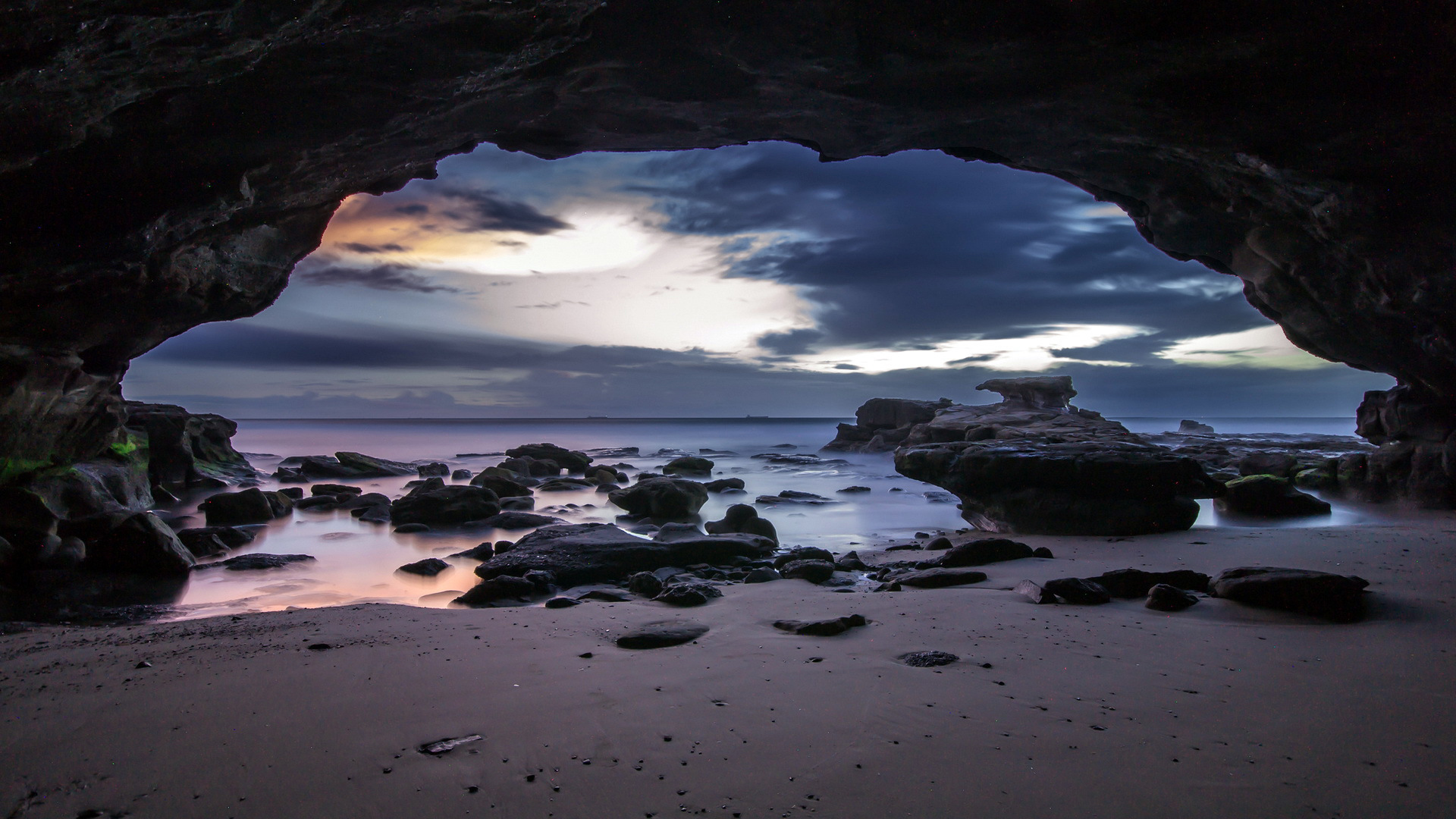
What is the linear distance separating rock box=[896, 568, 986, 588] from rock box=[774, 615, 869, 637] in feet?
7.15

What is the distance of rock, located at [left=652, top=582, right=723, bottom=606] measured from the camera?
6750mm

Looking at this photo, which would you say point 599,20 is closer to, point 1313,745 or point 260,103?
point 260,103

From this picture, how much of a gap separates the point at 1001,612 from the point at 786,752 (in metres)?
3.36

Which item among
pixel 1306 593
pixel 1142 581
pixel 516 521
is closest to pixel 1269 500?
pixel 1142 581

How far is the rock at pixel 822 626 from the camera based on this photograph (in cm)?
509

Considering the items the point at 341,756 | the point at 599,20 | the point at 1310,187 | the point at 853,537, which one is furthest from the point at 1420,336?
the point at 341,756

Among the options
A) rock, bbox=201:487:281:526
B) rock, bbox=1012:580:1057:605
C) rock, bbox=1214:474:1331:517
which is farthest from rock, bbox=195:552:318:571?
rock, bbox=1214:474:1331:517

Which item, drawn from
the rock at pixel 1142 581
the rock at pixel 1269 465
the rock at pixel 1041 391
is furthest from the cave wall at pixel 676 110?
the rock at pixel 1041 391

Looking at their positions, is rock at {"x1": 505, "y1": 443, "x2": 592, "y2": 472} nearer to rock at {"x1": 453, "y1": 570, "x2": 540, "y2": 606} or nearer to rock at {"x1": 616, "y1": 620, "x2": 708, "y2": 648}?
rock at {"x1": 453, "y1": 570, "x2": 540, "y2": 606}

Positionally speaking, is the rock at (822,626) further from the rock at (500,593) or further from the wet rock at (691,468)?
the wet rock at (691,468)

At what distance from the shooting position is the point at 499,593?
7918 mm

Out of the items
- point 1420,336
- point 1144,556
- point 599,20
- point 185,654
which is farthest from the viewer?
point 1420,336

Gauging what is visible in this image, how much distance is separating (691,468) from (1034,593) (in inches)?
919

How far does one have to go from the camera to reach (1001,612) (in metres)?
5.51
